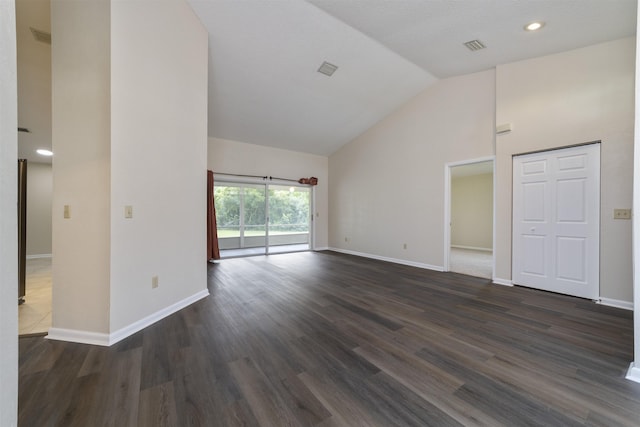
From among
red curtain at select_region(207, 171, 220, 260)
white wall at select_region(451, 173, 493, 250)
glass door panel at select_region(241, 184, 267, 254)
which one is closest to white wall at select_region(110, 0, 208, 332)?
red curtain at select_region(207, 171, 220, 260)

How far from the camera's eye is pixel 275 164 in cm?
661

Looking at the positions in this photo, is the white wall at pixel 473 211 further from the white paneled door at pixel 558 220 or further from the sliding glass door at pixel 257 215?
the sliding glass door at pixel 257 215

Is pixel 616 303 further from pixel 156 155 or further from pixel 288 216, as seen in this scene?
pixel 288 216

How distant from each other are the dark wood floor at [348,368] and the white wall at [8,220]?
100cm

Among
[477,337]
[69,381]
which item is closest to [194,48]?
[69,381]

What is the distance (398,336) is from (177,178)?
2810 mm

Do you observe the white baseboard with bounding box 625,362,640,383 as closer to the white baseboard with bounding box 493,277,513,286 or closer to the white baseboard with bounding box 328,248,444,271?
the white baseboard with bounding box 493,277,513,286

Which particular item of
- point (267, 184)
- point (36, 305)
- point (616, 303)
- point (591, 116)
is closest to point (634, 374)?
point (616, 303)

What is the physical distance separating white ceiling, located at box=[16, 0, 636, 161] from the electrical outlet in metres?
2.03

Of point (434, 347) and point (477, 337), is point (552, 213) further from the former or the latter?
point (434, 347)

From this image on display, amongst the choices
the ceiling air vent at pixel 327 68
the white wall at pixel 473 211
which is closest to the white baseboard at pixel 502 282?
the white wall at pixel 473 211

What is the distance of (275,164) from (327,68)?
3.08 m

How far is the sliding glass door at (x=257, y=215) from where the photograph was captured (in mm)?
6637

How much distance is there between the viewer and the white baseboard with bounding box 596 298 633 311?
2.83 meters
